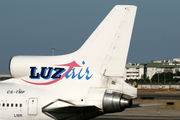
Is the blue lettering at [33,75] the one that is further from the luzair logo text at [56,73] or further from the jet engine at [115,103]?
the jet engine at [115,103]

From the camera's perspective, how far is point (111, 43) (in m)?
21.3

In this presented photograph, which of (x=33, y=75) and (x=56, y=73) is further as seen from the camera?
(x=33, y=75)

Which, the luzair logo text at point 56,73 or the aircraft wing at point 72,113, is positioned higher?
the luzair logo text at point 56,73

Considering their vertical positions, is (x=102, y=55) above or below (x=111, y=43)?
below

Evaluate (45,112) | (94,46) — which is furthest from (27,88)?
(94,46)

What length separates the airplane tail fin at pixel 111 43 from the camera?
833 inches

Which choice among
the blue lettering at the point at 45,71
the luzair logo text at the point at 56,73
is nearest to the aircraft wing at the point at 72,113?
the luzair logo text at the point at 56,73

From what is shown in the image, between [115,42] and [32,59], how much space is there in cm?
553

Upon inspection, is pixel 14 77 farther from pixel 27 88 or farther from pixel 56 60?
pixel 56 60

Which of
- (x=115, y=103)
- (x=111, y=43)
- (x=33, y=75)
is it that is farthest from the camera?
(x=33, y=75)

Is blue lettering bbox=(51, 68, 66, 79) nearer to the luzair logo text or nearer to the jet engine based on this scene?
the luzair logo text

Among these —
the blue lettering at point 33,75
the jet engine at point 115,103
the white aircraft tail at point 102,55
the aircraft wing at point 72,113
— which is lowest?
the aircraft wing at point 72,113

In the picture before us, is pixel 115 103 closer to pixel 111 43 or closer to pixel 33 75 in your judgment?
pixel 111 43

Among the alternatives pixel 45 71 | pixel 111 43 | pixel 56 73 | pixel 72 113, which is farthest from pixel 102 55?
pixel 72 113
